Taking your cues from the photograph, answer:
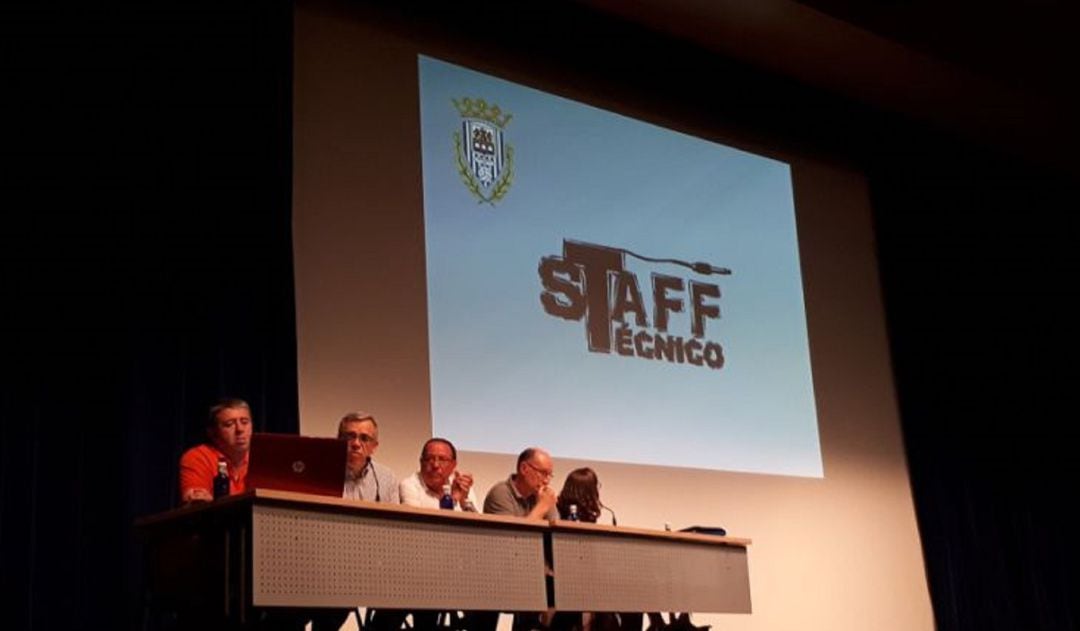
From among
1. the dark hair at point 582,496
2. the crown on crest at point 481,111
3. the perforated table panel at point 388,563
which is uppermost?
the crown on crest at point 481,111

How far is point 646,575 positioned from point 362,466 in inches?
37.7

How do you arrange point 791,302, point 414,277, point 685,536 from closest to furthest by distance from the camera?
point 685,536 → point 414,277 → point 791,302

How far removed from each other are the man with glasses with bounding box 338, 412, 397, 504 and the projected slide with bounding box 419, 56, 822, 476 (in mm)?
1085

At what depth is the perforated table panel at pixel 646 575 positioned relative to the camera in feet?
12.6

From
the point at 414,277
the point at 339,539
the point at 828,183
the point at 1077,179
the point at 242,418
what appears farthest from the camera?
the point at 1077,179

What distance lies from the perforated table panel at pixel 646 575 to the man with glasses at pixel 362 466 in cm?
68

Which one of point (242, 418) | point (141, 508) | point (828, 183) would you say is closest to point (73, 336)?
point (141, 508)

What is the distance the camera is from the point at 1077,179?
8.48 meters

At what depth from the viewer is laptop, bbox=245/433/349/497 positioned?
327cm

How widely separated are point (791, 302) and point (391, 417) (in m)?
2.52

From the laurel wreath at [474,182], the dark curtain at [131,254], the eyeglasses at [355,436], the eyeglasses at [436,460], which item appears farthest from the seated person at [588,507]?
the laurel wreath at [474,182]

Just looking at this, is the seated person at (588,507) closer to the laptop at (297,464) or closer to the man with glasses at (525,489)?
the man with glasses at (525,489)

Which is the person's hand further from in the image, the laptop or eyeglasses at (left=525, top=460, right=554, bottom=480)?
the laptop

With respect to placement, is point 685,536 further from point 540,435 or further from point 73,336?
point 73,336
